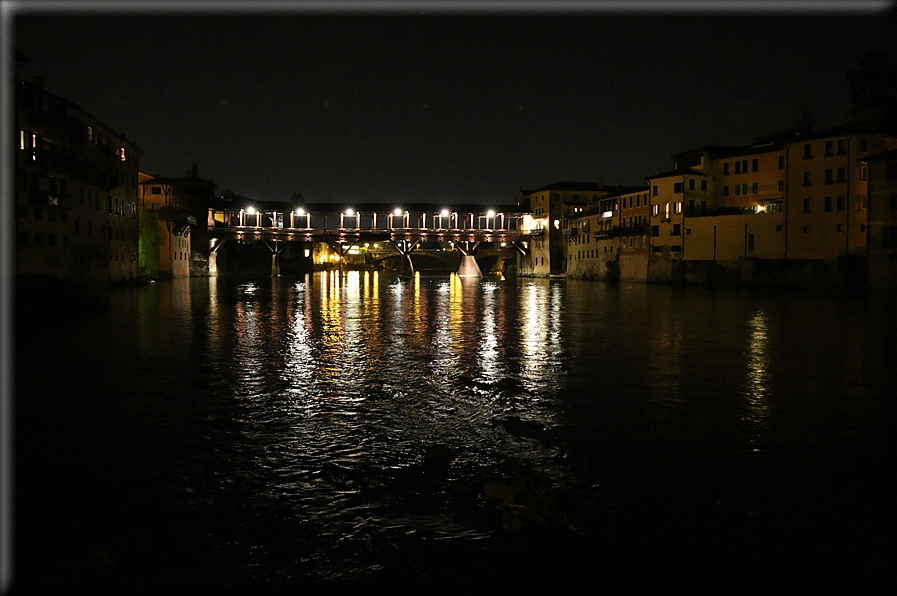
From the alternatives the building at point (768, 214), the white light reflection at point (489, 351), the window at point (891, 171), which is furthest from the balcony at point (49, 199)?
the window at point (891, 171)

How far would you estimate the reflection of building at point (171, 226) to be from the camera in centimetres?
7138

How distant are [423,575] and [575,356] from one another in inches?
570

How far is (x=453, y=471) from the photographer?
9164 mm

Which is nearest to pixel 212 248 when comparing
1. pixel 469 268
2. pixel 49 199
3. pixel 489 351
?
pixel 469 268

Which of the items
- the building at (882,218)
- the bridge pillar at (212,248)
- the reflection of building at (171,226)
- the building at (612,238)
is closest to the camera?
the building at (882,218)

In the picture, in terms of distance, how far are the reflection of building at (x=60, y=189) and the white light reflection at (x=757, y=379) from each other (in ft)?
113

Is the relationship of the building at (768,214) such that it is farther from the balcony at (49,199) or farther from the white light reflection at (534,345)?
the balcony at (49,199)

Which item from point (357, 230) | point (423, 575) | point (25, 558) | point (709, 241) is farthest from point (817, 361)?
point (357, 230)

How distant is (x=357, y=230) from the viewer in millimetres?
99000

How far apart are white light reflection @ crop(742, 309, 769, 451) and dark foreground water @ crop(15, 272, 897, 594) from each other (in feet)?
0.31

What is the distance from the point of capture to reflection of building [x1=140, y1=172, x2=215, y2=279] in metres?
71.4

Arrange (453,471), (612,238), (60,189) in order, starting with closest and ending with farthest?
(453,471), (60,189), (612,238)

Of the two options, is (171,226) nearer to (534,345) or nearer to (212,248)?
(212,248)

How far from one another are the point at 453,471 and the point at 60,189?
136 feet
